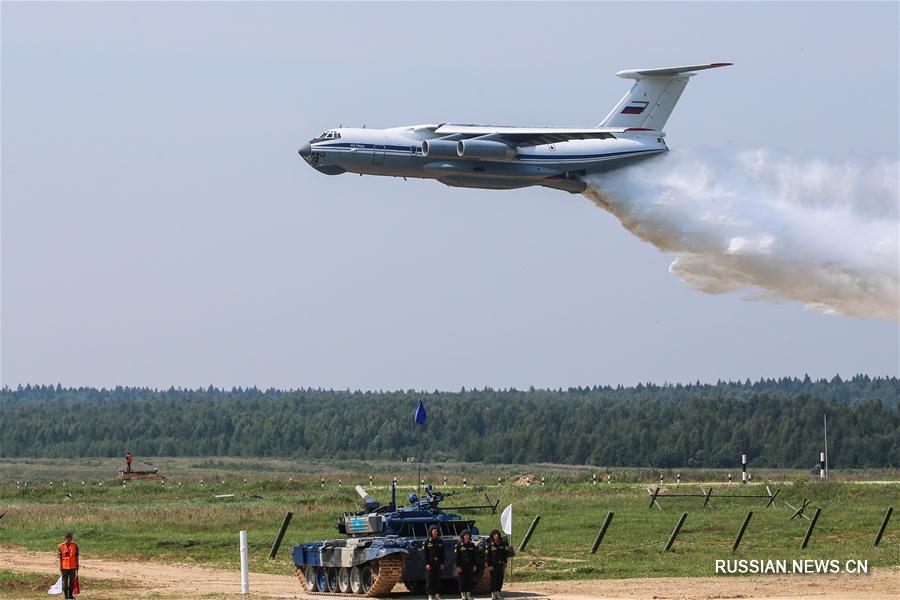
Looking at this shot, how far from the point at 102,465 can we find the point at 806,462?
50725 millimetres

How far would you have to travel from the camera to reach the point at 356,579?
31.2 m

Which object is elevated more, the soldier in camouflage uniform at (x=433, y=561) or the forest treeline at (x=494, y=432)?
the forest treeline at (x=494, y=432)

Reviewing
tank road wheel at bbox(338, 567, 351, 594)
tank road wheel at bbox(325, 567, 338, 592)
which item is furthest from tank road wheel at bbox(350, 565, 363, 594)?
tank road wheel at bbox(325, 567, 338, 592)

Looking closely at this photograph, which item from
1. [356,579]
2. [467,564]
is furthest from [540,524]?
[467,564]

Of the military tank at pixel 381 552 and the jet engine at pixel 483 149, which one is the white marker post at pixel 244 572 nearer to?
the military tank at pixel 381 552

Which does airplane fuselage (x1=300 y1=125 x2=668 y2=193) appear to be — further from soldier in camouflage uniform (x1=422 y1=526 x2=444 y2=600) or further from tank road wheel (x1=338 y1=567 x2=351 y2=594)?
soldier in camouflage uniform (x1=422 y1=526 x2=444 y2=600)

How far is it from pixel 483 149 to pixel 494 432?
300ft

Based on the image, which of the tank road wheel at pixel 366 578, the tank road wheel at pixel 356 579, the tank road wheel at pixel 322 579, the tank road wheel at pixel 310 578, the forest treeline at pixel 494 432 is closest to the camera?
the tank road wheel at pixel 366 578

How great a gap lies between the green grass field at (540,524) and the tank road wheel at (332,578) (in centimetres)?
414

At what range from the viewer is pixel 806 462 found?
4168 inches

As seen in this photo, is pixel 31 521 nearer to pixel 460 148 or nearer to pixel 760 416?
pixel 460 148

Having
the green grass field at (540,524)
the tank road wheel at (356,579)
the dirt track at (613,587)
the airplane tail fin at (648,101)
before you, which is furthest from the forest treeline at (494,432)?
the tank road wheel at (356,579)

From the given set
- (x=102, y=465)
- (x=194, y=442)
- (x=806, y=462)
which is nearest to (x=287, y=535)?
(x=806, y=462)

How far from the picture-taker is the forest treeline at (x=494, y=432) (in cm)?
11044
